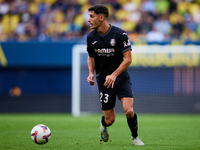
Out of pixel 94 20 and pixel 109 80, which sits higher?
pixel 94 20

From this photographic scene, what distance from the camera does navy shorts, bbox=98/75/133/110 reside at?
652 cm

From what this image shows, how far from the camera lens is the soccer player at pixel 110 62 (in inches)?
252

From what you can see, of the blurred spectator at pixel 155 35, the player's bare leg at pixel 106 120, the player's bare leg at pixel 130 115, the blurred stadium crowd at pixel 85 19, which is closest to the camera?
the player's bare leg at pixel 130 115

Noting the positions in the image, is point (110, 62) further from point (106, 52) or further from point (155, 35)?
point (155, 35)

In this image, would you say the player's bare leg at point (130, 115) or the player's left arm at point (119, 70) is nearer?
the player's left arm at point (119, 70)

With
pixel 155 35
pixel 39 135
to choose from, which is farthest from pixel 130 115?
pixel 155 35

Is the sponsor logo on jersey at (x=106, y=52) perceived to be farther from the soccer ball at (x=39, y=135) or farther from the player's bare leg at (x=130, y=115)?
the soccer ball at (x=39, y=135)

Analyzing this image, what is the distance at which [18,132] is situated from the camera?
28.1 feet

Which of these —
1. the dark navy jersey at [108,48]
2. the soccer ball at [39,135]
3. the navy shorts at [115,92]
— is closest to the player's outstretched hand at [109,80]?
the navy shorts at [115,92]

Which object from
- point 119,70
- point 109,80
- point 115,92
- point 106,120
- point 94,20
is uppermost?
point 94,20

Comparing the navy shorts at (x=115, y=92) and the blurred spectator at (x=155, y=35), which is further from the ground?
the navy shorts at (x=115, y=92)

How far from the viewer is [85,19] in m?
16.6

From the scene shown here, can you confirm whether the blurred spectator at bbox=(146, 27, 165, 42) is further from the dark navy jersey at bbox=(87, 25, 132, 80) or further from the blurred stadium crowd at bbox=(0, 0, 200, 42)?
the dark navy jersey at bbox=(87, 25, 132, 80)

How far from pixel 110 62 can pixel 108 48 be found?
248 millimetres
